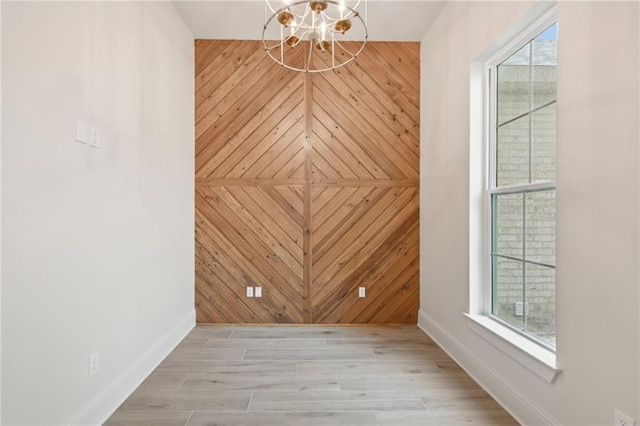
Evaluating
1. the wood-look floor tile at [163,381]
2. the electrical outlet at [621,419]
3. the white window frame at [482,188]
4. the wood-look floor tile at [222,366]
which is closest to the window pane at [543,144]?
the white window frame at [482,188]

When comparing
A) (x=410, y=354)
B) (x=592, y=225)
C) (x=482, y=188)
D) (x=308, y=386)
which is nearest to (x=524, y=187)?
(x=482, y=188)

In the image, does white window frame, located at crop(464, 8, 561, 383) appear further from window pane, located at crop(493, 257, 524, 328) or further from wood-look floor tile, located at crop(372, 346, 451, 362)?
wood-look floor tile, located at crop(372, 346, 451, 362)

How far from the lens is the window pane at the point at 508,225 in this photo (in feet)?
7.53

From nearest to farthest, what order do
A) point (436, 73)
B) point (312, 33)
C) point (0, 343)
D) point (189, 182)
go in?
point (0, 343) < point (312, 33) < point (436, 73) < point (189, 182)

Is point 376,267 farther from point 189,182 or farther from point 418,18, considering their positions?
point 418,18

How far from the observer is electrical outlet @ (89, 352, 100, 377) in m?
1.94

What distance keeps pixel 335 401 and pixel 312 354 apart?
76cm

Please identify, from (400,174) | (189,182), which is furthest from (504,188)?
(189,182)

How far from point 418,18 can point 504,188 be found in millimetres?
1973

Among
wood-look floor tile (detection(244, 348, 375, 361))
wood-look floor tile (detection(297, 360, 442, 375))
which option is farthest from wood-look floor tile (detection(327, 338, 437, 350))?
wood-look floor tile (detection(297, 360, 442, 375))

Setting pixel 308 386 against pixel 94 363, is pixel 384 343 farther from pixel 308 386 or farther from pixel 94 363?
pixel 94 363

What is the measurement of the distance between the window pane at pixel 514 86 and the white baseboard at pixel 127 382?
9.90 ft

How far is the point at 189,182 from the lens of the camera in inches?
145

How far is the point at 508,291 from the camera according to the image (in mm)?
2434
